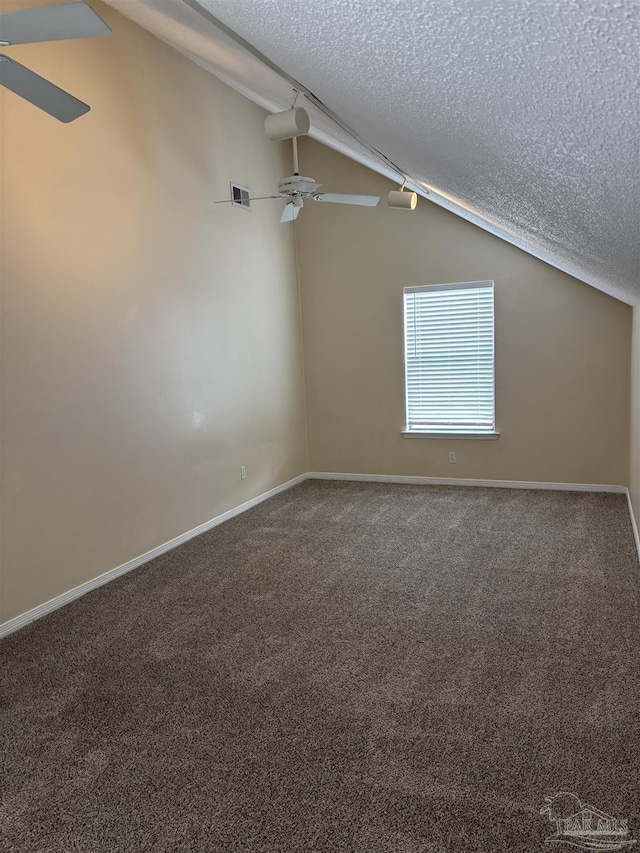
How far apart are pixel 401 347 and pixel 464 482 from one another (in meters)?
1.60

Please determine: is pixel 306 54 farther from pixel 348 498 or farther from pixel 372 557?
pixel 348 498

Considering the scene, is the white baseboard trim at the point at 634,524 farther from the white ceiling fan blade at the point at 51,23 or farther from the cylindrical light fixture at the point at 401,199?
the white ceiling fan blade at the point at 51,23

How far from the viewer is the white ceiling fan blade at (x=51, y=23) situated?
162 cm

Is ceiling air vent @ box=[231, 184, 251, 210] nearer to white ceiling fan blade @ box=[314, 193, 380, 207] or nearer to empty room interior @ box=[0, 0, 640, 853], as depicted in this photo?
empty room interior @ box=[0, 0, 640, 853]

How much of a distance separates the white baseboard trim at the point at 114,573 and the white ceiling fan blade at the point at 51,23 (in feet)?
10.0

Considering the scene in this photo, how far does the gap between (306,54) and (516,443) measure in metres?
5.60

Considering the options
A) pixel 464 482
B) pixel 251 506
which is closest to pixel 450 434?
pixel 464 482

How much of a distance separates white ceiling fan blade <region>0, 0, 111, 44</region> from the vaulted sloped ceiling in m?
0.55

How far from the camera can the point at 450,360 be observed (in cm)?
658

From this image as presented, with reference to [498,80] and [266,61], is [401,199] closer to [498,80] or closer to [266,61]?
[266,61]

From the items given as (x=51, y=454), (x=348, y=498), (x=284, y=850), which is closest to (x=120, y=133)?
(x=51, y=454)

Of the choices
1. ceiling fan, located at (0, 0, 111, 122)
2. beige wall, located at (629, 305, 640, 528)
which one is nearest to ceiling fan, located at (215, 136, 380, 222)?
ceiling fan, located at (0, 0, 111, 122)

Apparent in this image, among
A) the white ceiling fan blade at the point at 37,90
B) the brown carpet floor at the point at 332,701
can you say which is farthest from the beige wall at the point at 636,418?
the white ceiling fan blade at the point at 37,90

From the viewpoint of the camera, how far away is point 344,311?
22.7 ft
